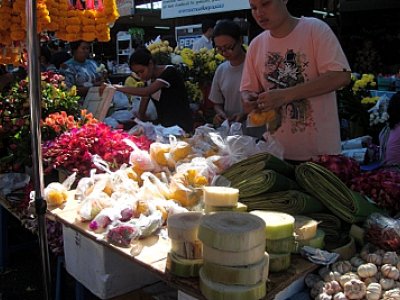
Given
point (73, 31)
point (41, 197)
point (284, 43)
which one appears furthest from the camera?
point (73, 31)

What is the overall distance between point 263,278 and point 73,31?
8.95 ft

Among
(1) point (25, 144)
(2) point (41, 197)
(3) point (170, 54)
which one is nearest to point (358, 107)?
(3) point (170, 54)

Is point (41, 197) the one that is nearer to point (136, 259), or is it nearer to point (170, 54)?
point (136, 259)

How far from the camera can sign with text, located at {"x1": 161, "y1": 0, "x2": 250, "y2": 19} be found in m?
5.69

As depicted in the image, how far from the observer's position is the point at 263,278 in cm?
124

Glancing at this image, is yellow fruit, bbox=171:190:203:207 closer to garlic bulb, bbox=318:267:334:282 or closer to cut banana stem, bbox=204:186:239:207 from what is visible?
cut banana stem, bbox=204:186:239:207

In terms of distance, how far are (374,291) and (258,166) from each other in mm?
654

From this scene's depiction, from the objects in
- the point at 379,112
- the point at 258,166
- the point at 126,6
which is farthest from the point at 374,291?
the point at 126,6

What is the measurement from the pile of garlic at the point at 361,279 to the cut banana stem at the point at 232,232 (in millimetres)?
297

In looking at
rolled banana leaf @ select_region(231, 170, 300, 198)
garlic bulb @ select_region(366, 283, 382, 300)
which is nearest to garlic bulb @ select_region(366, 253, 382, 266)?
garlic bulb @ select_region(366, 283, 382, 300)

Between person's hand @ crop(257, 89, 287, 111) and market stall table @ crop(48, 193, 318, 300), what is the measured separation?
0.81 metres

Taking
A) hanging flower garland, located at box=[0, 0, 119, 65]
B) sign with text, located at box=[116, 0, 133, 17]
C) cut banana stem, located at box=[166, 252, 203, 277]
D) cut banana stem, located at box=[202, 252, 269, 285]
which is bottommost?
cut banana stem, located at box=[166, 252, 203, 277]

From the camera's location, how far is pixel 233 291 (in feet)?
3.93

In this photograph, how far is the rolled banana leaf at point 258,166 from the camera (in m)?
1.77
